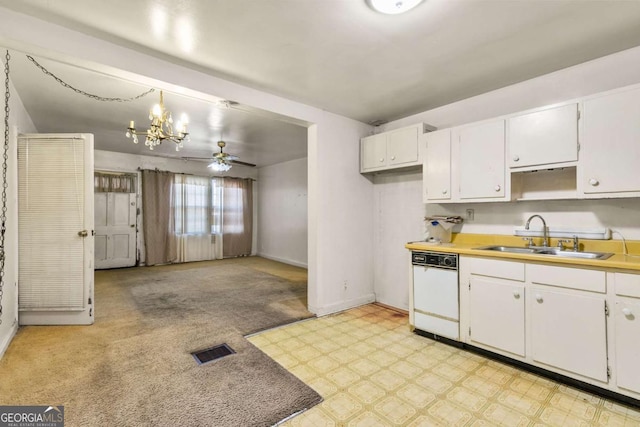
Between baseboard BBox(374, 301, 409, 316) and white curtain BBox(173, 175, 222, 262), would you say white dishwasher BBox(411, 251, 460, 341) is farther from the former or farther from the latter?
white curtain BBox(173, 175, 222, 262)

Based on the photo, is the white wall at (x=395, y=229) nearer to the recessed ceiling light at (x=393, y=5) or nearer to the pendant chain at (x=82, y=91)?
the recessed ceiling light at (x=393, y=5)

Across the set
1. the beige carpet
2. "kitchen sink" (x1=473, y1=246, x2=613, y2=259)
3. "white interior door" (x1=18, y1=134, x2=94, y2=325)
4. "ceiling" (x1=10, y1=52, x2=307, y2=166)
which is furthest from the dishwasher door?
"white interior door" (x1=18, y1=134, x2=94, y2=325)

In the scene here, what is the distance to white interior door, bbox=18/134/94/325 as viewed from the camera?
3184 mm

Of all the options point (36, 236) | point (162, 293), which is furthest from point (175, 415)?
point (162, 293)

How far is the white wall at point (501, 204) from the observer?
2311 millimetres

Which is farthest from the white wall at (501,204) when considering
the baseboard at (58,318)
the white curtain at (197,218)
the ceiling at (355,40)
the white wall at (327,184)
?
the white curtain at (197,218)

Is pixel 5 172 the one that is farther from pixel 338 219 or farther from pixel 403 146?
pixel 403 146

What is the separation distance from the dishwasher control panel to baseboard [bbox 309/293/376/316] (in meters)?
1.18

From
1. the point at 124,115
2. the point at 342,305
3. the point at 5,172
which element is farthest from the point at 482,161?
the point at 124,115

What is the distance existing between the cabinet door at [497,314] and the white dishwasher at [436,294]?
0.53ft

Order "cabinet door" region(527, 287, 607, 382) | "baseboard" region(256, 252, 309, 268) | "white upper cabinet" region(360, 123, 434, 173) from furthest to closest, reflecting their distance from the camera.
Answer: "baseboard" region(256, 252, 309, 268) → "white upper cabinet" region(360, 123, 434, 173) → "cabinet door" region(527, 287, 607, 382)

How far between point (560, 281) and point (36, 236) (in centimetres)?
502

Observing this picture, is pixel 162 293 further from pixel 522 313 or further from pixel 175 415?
pixel 522 313

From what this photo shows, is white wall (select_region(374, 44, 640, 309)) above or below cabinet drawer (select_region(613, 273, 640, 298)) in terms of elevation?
above
